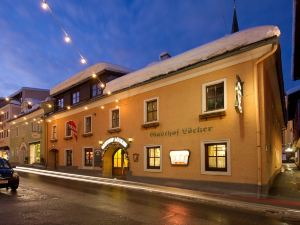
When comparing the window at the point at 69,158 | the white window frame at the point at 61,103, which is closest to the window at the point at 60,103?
the white window frame at the point at 61,103

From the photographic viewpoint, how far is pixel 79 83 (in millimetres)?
29406

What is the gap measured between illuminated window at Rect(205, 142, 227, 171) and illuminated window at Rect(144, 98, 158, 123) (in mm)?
4346

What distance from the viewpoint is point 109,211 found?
10414mm

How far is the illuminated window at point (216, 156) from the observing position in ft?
53.1

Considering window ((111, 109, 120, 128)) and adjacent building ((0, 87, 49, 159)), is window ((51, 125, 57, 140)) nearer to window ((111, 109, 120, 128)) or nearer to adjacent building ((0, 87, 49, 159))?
window ((111, 109, 120, 128))

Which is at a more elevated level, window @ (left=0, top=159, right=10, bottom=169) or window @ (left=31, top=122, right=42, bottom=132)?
window @ (left=31, top=122, right=42, bottom=132)

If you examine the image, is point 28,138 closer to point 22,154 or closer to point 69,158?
point 22,154

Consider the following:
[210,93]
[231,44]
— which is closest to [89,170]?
[210,93]

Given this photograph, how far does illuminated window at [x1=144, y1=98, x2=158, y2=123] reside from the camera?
20.4 m

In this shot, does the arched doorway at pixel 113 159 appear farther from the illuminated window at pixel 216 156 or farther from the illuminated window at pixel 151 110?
the illuminated window at pixel 216 156

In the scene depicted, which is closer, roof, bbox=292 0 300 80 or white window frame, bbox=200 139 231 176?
roof, bbox=292 0 300 80

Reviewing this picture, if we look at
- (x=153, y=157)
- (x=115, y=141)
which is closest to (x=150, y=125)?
(x=153, y=157)

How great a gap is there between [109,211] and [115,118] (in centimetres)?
1392

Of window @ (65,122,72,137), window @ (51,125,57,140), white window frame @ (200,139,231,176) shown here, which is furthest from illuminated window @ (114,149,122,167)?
window @ (51,125,57,140)
